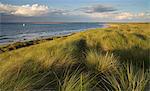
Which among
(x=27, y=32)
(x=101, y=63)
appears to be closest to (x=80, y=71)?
(x=101, y=63)

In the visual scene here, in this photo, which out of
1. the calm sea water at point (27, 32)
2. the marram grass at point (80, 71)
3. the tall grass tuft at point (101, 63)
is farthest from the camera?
the calm sea water at point (27, 32)

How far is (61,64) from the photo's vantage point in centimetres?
412

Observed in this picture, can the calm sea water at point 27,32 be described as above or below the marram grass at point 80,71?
below

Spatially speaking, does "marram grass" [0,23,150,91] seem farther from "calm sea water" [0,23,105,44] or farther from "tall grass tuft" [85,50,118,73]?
A: "calm sea water" [0,23,105,44]

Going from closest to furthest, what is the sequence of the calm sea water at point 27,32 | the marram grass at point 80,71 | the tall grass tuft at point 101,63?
the marram grass at point 80,71 → the tall grass tuft at point 101,63 → the calm sea water at point 27,32

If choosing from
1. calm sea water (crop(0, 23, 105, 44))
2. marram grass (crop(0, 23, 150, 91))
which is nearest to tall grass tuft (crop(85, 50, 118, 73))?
marram grass (crop(0, 23, 150, 91))

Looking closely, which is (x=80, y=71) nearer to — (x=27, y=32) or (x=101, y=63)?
(x=101, y=63)

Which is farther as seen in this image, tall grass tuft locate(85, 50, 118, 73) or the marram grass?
Result: tall grass tuft locate(85, 50, 118, 73)

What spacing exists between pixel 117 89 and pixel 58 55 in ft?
4.70

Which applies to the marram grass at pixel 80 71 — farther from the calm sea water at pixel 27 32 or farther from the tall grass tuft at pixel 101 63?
the calm sea water at pixel 27 32

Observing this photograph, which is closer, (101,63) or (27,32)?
(101,63)

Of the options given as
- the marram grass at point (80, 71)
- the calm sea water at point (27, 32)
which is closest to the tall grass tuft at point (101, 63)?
the marram grass at point (80, 71)

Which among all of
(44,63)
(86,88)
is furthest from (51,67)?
(86,88)

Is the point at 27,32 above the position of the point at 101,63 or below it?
below
